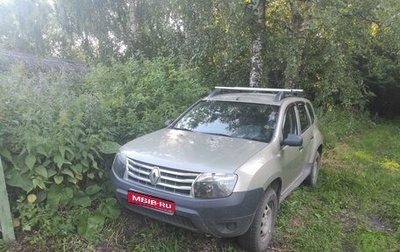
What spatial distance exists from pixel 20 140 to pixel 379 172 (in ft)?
20.6

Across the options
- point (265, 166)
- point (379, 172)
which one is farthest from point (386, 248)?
point (379, 172)

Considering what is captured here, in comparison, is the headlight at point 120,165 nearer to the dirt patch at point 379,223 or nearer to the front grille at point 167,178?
the front grille at point 167,178

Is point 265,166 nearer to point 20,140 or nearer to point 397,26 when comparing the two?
point 20,140

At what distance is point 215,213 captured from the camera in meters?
3.01

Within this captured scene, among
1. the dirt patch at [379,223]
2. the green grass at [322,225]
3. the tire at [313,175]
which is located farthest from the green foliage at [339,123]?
the dirt patch at [379,223]

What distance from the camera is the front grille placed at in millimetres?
3117

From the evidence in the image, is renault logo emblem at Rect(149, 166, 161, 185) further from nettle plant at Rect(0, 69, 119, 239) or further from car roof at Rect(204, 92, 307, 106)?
car roof at Rect(204, 92, 307, 106)

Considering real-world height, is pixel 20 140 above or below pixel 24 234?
above

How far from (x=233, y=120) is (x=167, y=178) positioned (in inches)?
57.2

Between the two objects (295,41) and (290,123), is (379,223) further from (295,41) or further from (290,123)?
(295,41)

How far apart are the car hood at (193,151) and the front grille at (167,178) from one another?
1.9 inches

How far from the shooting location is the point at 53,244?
11.0 ft

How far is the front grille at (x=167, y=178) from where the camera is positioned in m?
3.12

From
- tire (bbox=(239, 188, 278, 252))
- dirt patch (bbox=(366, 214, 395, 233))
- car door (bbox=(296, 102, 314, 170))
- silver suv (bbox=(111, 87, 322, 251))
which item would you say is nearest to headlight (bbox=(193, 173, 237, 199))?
silver suv (bbox=(111, 87, 322, 251))
